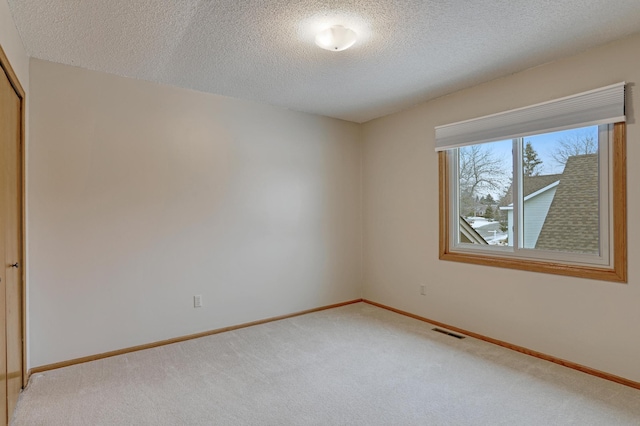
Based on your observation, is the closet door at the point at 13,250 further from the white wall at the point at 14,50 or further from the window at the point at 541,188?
the window at the point at 541,188

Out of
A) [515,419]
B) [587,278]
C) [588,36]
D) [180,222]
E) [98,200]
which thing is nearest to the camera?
[515,419]

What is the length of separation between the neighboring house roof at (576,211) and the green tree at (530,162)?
0.72 feet

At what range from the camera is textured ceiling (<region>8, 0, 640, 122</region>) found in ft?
6.66

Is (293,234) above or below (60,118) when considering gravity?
below

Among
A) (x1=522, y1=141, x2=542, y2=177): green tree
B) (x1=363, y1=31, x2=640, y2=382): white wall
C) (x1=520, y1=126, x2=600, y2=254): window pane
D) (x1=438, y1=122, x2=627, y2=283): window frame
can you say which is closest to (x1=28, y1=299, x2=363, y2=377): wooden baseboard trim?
(x1=363, y1=31, x2=640, y2=382): white wall

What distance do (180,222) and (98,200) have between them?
0.70 metres

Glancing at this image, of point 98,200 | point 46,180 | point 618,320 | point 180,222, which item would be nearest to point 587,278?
point 618,320

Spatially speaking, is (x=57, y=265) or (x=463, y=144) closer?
(x=57, y=265)

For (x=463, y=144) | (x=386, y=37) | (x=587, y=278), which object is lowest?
(x=587, y=278)

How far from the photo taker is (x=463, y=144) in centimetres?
341

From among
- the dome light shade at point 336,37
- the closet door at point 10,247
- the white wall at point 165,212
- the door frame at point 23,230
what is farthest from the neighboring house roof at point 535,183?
the door frame at point 23,230

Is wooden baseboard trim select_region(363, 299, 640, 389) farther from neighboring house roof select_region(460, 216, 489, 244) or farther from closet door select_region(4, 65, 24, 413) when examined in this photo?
closet door select_region(4, 65, 24, 413)

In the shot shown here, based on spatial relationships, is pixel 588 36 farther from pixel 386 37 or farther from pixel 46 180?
pixel 46 180

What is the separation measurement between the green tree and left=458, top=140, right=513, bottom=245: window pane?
0.41 feet
